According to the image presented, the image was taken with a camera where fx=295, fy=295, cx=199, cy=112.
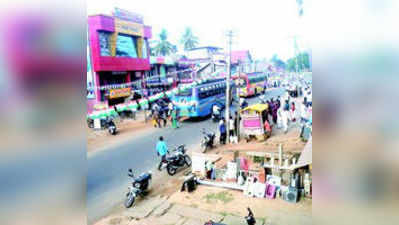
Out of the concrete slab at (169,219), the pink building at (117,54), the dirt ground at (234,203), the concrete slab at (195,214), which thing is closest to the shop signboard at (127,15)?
the pink building at (117,54)

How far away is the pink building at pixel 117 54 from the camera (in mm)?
21516

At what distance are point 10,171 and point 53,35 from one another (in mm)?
554

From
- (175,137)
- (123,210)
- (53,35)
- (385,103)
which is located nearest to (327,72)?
(385,103)

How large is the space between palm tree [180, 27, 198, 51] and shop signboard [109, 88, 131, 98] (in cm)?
2689

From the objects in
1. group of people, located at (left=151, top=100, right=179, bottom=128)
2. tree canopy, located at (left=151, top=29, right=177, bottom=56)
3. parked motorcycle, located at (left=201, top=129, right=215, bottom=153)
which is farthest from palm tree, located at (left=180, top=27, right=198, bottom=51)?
parked motorcycle, located at (left=201, top=129, right=215, bottom=153)

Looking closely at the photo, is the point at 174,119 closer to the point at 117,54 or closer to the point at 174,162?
the point at 174,162

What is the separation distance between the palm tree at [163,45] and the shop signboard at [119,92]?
60.1ft

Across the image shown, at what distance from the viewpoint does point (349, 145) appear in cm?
121

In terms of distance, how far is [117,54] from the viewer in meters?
23.5

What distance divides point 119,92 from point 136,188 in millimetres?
16230

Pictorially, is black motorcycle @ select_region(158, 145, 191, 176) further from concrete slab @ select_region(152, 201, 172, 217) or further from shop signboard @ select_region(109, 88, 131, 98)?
shop signboard @ select_region(109, 88, 131, 98)

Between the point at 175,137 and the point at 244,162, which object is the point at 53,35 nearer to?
the point at 244,162

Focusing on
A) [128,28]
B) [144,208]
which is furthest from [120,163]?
[128,28]

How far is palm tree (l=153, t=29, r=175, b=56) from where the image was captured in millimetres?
39938
